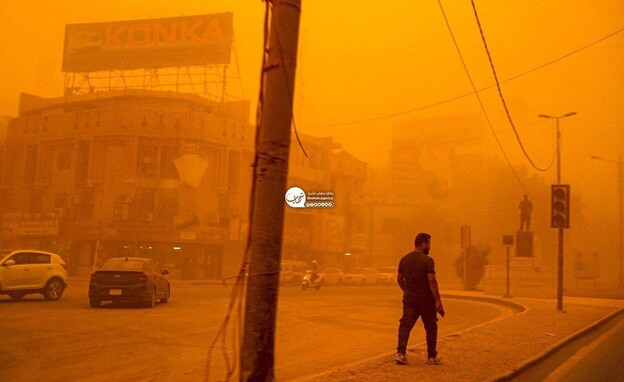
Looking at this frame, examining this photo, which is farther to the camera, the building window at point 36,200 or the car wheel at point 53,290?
the building window at point 36,200

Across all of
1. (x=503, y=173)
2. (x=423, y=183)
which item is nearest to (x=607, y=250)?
(x=503, y=173)

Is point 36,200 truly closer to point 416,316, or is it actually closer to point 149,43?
point 149,43

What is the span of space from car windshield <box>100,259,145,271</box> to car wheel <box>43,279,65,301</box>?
246 centimetres

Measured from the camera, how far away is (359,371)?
6.84 meters

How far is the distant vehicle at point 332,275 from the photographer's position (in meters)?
42.2

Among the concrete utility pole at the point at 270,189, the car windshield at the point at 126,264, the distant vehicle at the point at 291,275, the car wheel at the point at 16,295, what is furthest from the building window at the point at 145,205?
the concrete utility pole at the point at 270,189

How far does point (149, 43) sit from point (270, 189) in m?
52.7

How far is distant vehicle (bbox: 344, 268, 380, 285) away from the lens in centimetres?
4450

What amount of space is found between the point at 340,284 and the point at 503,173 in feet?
209

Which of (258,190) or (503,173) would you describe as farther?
(503,173)

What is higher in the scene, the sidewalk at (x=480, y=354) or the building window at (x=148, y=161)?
the building window at (x=148, y=161)

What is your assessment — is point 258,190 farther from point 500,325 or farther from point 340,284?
point 340,284

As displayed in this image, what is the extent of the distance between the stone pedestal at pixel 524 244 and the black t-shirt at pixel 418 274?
24.5 meters

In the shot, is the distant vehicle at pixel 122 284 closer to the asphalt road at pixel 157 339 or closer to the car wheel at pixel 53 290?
the asphalt road at pixel 157 339
